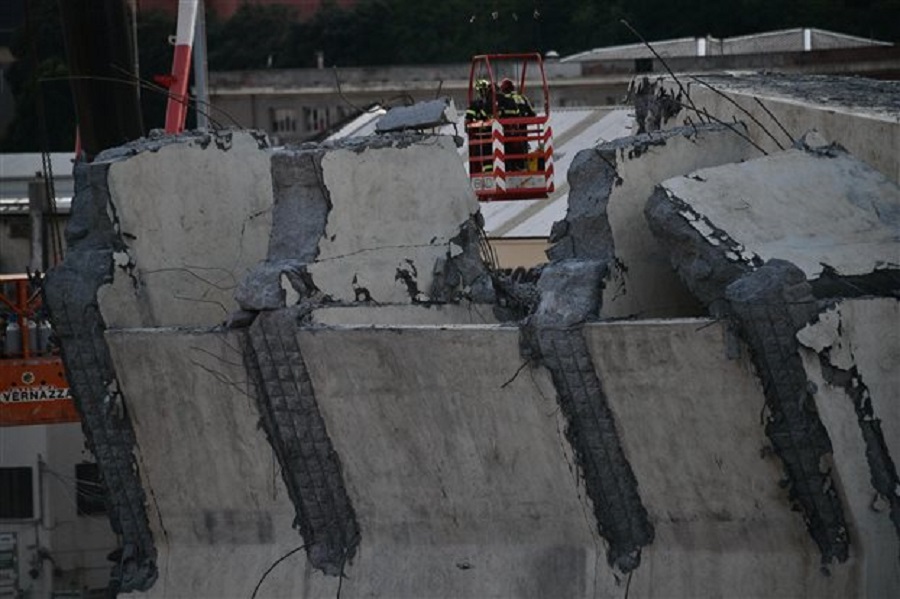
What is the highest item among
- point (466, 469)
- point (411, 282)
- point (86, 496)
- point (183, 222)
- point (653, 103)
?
point (653, 103)

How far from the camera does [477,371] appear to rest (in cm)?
1483

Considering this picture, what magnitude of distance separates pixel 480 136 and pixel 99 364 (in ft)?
25.1

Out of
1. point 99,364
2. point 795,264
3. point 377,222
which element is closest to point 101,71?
point 99,364

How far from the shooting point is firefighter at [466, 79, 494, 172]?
920 inches

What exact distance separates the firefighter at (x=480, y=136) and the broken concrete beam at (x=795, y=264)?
857cm

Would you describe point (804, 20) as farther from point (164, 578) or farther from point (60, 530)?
point (164, 578)

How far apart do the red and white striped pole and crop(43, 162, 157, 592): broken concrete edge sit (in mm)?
10836

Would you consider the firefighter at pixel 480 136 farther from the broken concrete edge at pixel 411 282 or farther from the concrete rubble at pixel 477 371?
the broken concrete edge at pixel 411 282

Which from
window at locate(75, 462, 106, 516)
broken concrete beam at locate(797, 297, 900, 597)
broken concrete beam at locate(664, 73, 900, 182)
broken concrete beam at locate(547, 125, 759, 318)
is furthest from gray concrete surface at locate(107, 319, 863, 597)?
window at locate(75, 462, 106, 516)

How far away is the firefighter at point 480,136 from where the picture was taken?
2338 cm

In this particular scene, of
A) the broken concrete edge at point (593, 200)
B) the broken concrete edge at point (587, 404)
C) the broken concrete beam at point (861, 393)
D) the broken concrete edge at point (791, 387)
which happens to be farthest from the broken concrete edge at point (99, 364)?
the broken concrete beam at point (861, 393)

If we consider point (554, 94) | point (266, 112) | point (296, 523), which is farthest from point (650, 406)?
point (266, 112)

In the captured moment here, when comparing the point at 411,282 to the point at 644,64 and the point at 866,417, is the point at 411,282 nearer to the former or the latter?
the point at 866,417

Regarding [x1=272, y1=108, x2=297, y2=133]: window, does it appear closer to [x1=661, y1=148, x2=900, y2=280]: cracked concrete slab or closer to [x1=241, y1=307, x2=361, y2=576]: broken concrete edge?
[x1=241, y1=307, x2=361, y2=576]: broken concrete edge
